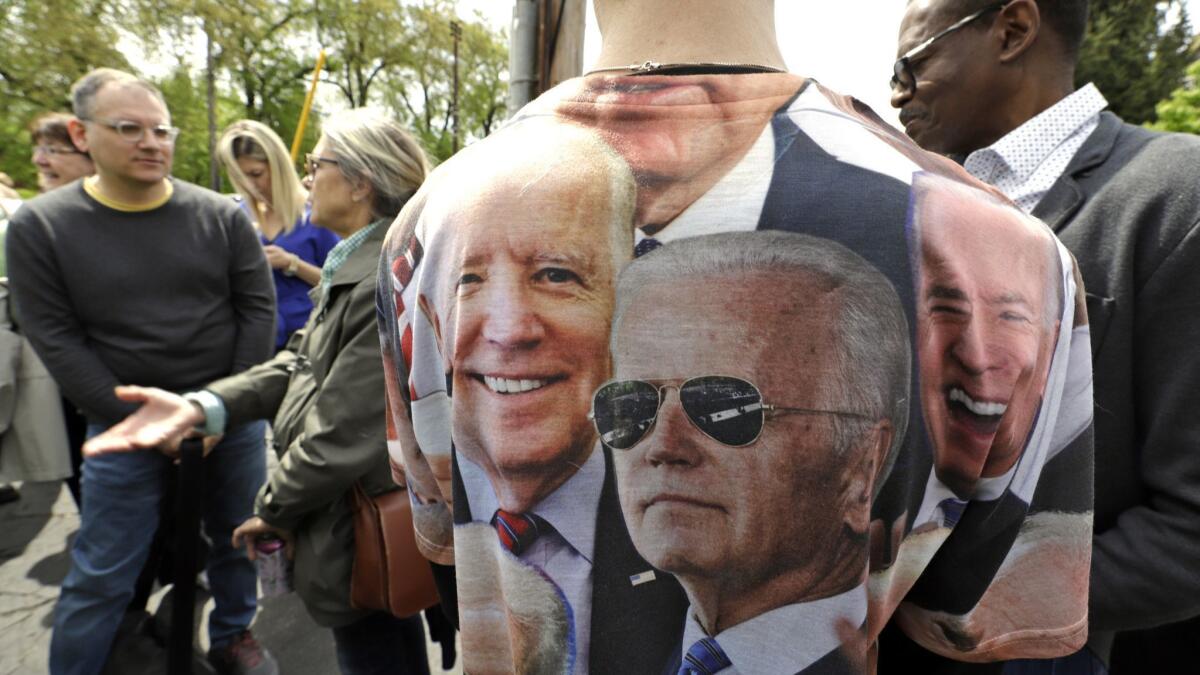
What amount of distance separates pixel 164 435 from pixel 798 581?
1.93 meters

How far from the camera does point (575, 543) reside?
2.46 feet

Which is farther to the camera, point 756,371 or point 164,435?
point 164,435

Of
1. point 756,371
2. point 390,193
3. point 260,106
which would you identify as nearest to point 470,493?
point 756,371

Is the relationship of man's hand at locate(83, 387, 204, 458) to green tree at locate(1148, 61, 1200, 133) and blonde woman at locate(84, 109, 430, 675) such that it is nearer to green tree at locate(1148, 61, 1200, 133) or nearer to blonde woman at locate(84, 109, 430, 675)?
blonde woman at locate(84, 109, 430, 675)

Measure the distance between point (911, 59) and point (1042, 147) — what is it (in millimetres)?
369

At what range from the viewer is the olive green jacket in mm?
1741

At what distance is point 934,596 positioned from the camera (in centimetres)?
84

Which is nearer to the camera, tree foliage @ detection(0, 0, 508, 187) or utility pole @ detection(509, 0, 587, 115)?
utility pole @ detection(509, 0, 587, 115)

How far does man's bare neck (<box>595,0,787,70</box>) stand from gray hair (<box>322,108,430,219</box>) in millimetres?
1511

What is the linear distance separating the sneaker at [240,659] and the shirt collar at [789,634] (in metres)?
2.63

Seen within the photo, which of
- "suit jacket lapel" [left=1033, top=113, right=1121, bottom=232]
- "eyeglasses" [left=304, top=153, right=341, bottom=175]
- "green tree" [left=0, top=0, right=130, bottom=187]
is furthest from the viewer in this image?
"green tree" [left=0, top=0, right=130, bottom=187]

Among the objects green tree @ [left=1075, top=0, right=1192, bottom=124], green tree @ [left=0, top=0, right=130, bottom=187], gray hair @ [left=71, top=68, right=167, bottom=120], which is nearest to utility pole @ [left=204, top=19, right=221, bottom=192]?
green tree @ [left=0, top=0, right=130, bottom=187]

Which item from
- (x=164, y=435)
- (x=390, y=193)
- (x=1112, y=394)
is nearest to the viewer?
(x=1112, y=394)

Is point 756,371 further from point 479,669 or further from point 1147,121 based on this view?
point 1147,121
